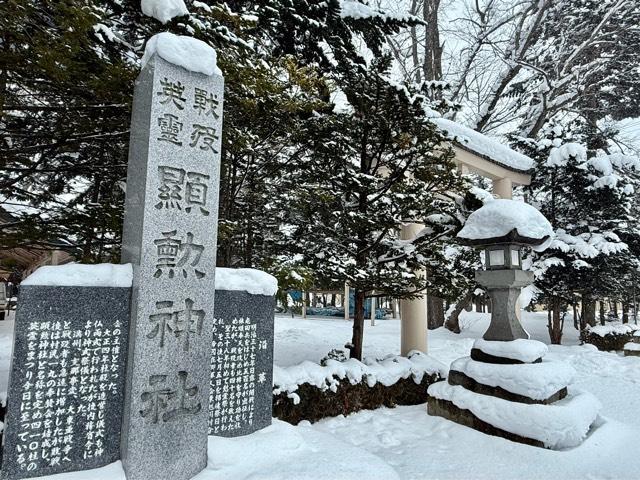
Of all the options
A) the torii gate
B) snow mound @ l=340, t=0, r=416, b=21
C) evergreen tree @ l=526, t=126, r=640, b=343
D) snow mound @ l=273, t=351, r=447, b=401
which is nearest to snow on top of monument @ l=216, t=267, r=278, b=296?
snow mound @ l=273, t=351, r=447, b=401

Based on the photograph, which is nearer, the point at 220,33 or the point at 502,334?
the point at 220,33

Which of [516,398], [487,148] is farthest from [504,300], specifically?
[487,148]

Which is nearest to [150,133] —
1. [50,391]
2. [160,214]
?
[160,214]

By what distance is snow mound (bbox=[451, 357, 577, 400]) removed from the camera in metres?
4.67

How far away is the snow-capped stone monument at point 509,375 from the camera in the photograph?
4477 millimetres

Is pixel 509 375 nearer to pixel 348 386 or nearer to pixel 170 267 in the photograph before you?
pixel 348 386

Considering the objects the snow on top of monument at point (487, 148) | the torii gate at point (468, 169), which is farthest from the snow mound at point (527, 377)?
the snow on top of monument at point (487, 148)

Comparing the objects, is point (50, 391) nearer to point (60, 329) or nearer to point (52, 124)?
point (60, 329)

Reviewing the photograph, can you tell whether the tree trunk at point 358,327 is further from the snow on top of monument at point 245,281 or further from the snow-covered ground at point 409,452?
the snow on top of monument at point 245,281

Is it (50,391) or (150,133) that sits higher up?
(150,133)

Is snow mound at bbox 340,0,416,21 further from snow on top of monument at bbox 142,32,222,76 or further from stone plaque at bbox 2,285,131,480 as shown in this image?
stone plaque at bbox 2,285,131,480

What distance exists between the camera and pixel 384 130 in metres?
6.35

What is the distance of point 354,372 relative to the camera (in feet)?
18.7

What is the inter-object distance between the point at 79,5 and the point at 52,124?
2565 mm
